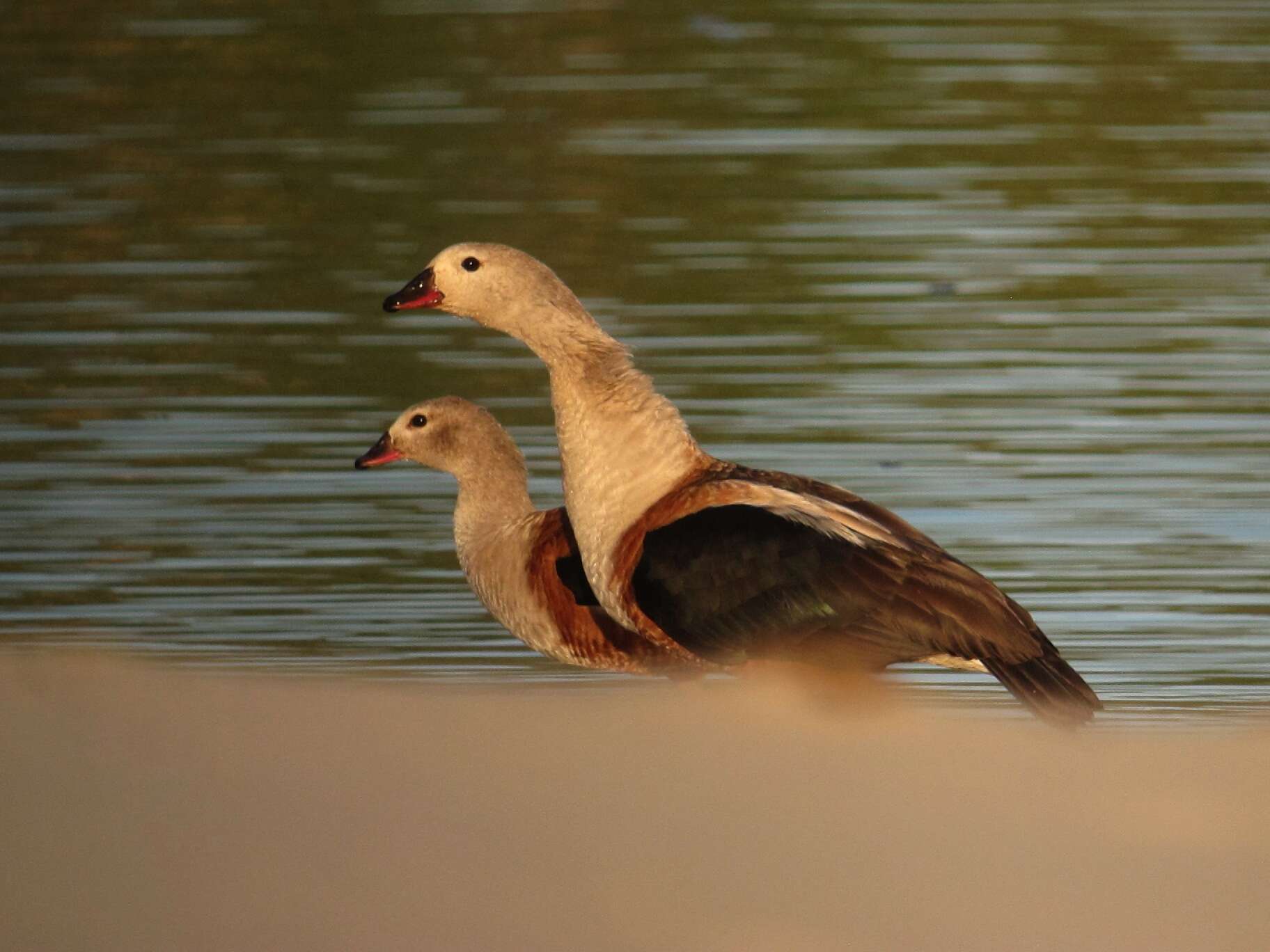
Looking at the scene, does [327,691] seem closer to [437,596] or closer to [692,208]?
[437,596]

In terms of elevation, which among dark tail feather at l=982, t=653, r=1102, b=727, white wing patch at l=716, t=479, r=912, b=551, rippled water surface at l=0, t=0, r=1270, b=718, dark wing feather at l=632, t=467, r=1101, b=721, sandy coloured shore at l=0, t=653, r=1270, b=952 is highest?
rippled water surface at l=0, t=0, r=1270, b=718

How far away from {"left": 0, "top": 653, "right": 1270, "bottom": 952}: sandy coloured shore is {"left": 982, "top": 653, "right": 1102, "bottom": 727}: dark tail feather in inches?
28.9

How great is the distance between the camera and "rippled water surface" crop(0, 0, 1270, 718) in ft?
28.8

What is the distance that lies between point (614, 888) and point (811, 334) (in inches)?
280

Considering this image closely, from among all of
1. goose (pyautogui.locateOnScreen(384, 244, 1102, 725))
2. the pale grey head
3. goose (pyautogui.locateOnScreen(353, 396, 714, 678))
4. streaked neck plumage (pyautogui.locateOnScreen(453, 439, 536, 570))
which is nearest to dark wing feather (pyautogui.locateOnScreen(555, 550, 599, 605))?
goose (pyautogui.locateOnScreen(353, 396, 714, 678))

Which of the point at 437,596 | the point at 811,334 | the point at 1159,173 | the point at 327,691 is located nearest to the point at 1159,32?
the point at 1159,173

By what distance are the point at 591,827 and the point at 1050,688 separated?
6.11 ft

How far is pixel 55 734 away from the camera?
5324mm

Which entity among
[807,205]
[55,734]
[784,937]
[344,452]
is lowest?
[784,937]

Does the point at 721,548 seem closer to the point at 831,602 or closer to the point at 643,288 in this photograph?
the point at 831,602

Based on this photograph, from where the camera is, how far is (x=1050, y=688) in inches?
252

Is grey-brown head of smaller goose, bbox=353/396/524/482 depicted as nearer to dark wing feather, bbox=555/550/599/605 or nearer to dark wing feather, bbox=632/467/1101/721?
dark wing feather, bbox=555/550/599/605

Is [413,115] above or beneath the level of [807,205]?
above

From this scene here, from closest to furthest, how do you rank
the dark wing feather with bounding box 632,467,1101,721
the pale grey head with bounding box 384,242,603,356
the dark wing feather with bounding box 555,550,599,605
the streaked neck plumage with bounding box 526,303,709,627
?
the dark wing feather with bounding box 632,467,1101,721
the streaked neck plumage with bounding box 526,303,709,627
the pale grey head with bounding box 384,242,603,356
the dark wing feather with bounding box 555,550,599,605
